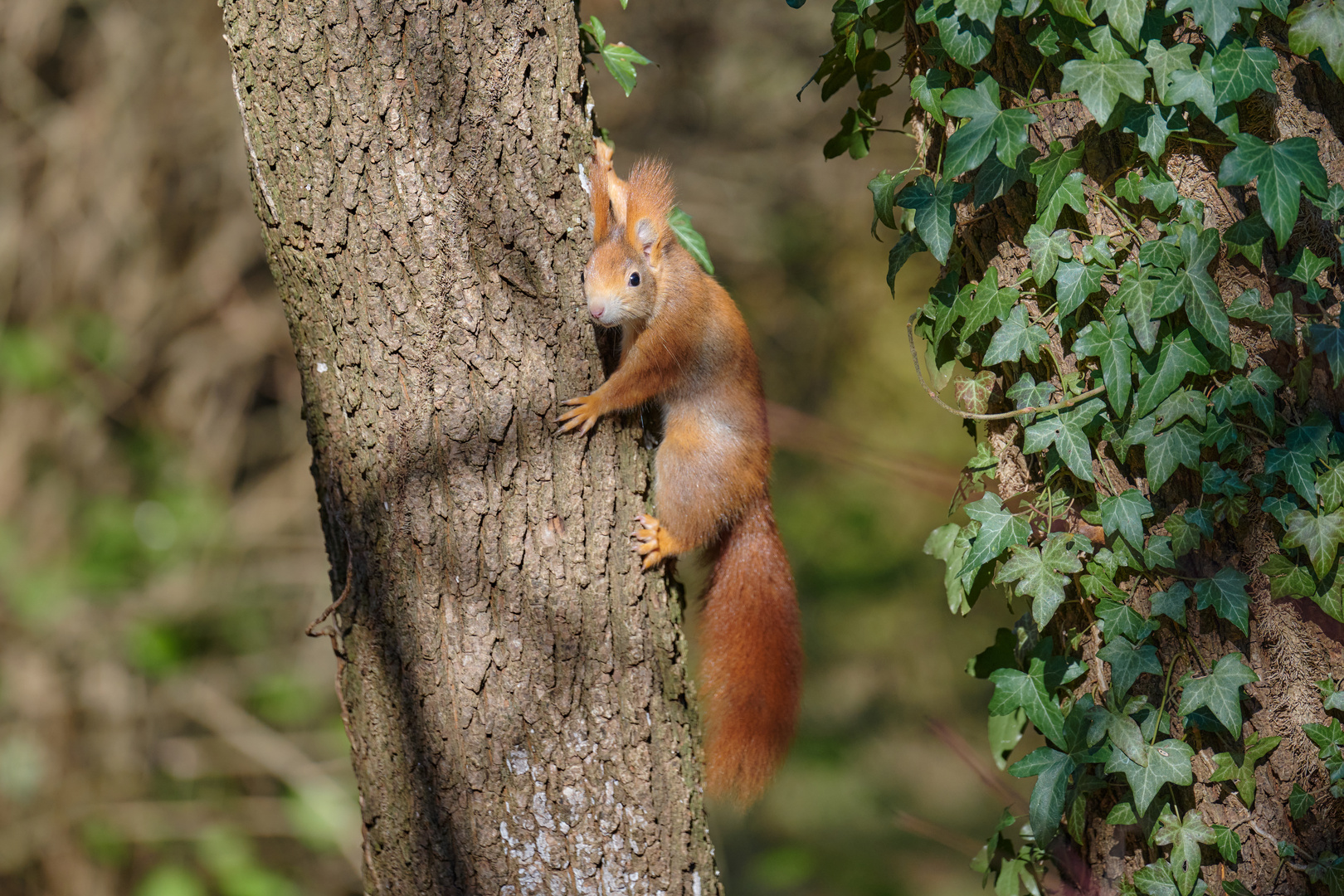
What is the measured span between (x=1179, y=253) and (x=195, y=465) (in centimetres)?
427

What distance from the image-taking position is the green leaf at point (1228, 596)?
138 cm

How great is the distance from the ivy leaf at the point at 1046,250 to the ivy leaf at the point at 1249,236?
0.69ft

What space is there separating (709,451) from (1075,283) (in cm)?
80

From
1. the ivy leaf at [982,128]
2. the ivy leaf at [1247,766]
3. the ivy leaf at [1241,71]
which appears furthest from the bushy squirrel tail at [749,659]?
the ivy leaf at [1241,71]

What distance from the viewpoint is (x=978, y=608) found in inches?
223

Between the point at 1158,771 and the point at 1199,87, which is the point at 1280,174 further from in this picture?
the point at 1158,771

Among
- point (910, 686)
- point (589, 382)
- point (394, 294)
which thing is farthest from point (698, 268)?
point (910, 686)

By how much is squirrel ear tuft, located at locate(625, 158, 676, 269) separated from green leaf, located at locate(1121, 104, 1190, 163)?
94 centimetres

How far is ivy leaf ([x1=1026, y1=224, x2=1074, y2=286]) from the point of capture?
1417 millimetres

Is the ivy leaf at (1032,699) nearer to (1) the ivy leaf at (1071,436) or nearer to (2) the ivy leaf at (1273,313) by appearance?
(1) the ivy leaf at (1071,436)

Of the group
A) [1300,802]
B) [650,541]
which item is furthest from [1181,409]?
[650,541]

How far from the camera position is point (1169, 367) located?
1357mm

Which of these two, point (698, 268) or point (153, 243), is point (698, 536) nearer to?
point (698, 268)

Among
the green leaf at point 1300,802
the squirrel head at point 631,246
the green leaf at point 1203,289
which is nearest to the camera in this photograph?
the green leaf at point 1203,289
